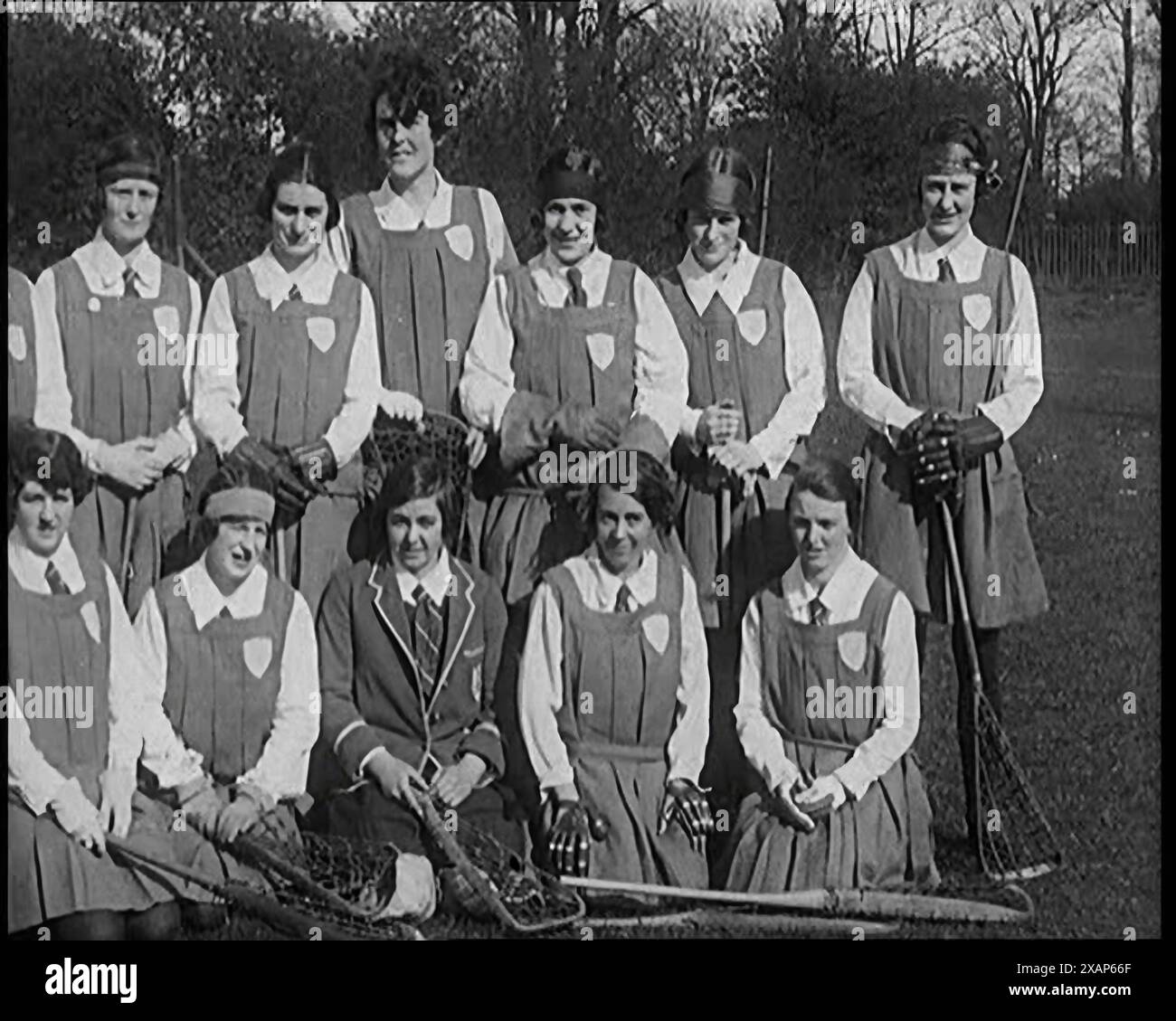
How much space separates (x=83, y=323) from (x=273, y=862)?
144 cm

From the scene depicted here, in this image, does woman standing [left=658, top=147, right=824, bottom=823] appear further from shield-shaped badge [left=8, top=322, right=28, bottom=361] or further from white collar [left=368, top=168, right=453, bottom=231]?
shield-shaped badge [left=8, top=322, right=28, bottom=361]

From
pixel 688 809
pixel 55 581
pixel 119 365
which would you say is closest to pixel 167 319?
pixel 119 365

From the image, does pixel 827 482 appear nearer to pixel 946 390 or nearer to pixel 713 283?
pixel 946 390

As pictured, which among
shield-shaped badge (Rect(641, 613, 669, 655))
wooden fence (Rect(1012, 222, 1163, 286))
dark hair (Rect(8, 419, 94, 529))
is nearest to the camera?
dark hair (Rect(8, 419, 94, 529))

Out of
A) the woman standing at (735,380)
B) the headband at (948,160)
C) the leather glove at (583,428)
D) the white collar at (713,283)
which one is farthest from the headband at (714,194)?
the leather glove at (583,428)

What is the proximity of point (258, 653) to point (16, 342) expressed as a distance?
3.23 ft

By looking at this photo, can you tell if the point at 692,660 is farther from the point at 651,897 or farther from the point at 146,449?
the point at 146,449

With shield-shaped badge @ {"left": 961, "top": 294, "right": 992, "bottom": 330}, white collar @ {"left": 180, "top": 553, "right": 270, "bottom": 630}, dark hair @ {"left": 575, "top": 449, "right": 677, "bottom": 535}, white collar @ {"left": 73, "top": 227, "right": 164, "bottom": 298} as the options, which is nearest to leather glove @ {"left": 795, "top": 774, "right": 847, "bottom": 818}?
dark hair @ {"left": 575, "top": 449, "right": 677, "bottom": 535}

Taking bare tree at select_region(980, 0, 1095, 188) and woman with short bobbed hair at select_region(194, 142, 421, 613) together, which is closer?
woman with short bobbed hair at select_region(194, 142, 421, 613)

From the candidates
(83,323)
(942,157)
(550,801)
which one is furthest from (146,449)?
(942,157)

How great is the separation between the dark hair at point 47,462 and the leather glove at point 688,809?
5.43 feet

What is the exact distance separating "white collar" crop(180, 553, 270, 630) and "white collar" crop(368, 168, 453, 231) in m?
0.93

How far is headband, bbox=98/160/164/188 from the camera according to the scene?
5824mm

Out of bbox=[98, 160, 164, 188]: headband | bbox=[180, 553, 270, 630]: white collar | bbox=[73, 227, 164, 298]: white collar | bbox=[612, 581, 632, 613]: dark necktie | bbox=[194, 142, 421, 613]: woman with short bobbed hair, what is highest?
bbox=[98, 160, 164, 188]: headband
